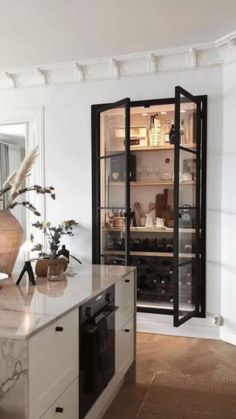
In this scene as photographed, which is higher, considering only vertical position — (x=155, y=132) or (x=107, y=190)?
(x=155, y=132)

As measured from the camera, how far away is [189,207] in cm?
364

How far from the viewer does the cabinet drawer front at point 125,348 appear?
2.45 metres

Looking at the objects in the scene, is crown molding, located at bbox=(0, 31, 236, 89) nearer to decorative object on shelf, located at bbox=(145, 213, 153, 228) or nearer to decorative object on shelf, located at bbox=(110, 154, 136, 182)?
decorative object on shelf, located at bbox=(110, 154, 136, 182)

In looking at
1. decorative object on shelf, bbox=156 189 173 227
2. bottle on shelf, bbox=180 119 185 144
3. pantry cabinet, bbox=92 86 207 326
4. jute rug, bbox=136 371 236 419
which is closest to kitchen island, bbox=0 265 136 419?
jute rug, bbox=136 371 236 419

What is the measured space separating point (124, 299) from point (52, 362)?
1.08 m

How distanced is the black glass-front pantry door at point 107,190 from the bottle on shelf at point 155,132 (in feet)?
2.45

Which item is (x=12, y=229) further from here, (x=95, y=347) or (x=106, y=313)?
(x=95, y=347)

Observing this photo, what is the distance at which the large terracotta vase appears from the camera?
230 centimetres

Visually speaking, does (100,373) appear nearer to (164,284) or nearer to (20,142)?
(164,284)

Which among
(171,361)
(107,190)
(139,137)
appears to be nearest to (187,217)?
(107,190)

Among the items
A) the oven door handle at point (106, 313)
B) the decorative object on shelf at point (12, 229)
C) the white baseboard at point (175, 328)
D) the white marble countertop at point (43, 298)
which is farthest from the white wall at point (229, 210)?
the decorative object on shelf at point (12, 229)

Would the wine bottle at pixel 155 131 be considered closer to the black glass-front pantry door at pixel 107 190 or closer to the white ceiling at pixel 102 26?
the black glass-front pantry door at pixel 107 190

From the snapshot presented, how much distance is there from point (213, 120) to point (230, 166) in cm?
49

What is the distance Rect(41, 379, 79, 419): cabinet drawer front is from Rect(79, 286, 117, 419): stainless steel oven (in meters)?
0.07
